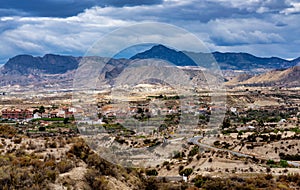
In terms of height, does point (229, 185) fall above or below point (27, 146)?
below

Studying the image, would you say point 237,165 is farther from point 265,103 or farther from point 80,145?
point 265,103

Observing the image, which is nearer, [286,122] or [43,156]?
[43,156]

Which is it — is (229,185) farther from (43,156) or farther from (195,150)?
(195,150)

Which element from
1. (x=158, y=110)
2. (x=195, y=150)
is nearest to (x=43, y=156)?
(x=195, y=150)

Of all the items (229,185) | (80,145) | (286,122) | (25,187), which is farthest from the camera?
(286,122)

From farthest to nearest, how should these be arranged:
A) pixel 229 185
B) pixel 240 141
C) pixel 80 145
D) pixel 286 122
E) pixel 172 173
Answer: pixel 286 122, pixel 240 141, pixel 172 173, pixel 229 185, pixel 80 145

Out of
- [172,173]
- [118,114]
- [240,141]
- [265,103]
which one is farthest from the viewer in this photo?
[265,103]

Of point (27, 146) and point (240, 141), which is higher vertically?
point (27, 146)

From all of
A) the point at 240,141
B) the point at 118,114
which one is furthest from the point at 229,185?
the point at 118,114

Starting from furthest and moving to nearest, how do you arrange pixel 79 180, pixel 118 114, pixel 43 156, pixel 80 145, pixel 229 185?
pixel 118 114 → pixel 229 185 → pixel 80 145 → pixel 43 156 → pixel 79 180
